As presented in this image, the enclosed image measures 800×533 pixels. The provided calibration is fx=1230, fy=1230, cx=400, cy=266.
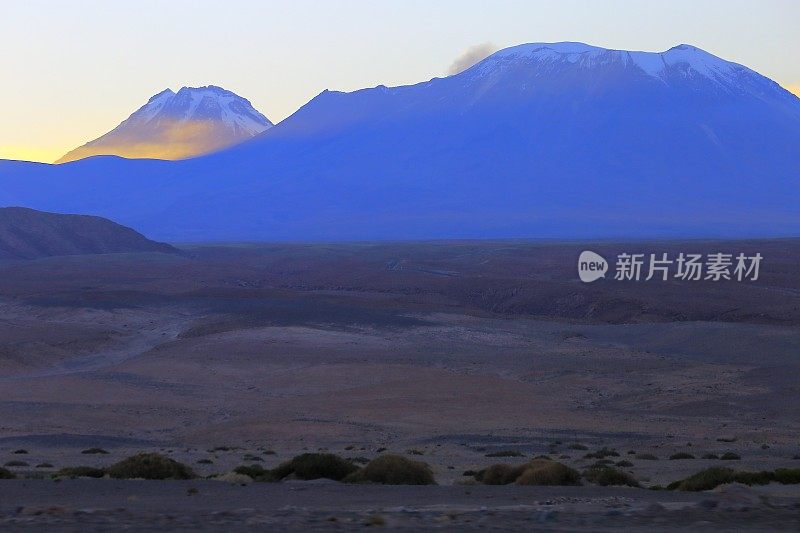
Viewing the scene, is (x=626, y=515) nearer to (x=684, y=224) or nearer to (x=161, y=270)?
(x=161, y=270)

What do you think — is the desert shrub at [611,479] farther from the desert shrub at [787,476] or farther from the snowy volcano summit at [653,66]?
the snowy volcano summit at [653,66]

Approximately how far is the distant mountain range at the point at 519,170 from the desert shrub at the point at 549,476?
122504mm

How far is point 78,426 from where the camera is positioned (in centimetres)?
2233

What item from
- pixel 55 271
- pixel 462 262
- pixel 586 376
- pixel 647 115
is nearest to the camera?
pixel 586 376

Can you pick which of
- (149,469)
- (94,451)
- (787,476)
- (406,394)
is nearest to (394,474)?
(149,469)

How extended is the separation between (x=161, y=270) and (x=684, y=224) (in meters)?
80.3

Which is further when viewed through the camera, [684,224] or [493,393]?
[684,224]

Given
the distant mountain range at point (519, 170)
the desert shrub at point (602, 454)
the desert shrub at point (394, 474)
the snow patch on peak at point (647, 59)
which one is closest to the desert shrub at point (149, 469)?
the desert shrub at point (394, 474)

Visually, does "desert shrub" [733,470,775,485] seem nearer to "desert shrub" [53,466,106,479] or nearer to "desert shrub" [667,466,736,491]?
"desert shrub" [667,466,736,491]

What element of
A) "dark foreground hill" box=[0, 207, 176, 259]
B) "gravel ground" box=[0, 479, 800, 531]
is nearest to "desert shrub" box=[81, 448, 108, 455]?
"gravel ground" box=[0, 479, 800, 531]

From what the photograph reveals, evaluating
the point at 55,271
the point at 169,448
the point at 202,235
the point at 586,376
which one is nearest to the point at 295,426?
the point at 169,448

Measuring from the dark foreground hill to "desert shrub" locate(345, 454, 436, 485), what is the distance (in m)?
78.4

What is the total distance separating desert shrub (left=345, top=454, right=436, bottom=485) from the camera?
1287cm

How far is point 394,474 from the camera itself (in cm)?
1288
